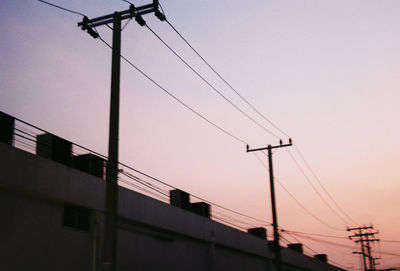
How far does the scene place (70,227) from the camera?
20.6 meters

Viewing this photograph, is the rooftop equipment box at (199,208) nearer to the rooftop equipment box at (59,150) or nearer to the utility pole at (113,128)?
the rooftop equipment box at (59,150)

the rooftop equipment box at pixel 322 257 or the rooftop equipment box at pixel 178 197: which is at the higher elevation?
the rooftop equipment box at pixel 178 197

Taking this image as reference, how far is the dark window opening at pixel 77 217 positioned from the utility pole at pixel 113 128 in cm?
820

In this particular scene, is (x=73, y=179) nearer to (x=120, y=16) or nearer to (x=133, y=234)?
(x=133, y=234)

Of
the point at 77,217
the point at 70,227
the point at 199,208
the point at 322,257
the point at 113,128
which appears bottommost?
the point at 70,227

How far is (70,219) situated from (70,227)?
14.4 inches

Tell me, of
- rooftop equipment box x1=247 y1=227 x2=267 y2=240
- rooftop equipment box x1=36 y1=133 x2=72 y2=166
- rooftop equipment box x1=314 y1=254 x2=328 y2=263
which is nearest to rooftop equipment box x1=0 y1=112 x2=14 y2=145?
rooftop equipment box x1=36 y1=133 x2=72 y2=166

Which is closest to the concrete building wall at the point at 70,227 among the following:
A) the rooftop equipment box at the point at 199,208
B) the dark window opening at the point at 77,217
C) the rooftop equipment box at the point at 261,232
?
the dark window opening at the point at 77,217

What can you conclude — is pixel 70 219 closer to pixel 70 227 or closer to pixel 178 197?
pixel 70 227

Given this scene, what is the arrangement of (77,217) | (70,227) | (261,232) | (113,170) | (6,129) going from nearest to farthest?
(113,170) < (6,129) < (70,227) < (77,217) < (261,232)

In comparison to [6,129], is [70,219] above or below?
below

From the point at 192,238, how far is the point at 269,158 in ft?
25.9

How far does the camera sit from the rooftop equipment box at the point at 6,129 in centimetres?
1903

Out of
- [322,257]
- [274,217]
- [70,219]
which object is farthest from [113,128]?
[322,257]
